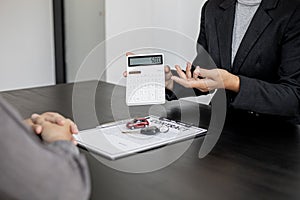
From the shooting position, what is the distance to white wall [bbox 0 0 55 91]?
313 cm

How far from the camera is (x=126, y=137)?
3.43 feet

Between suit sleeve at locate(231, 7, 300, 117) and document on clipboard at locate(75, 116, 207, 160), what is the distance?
24 centimetres

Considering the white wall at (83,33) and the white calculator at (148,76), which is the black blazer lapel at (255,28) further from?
the white wall at (83,33)

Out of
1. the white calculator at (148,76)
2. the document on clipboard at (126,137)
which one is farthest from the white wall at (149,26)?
A: the document on clipboard at (126,137)

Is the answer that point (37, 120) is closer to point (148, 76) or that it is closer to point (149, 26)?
point (148, 76)

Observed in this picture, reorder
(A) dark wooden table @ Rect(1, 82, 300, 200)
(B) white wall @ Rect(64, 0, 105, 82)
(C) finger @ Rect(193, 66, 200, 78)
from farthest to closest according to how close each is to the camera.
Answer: (B) white wall @ Rect(64, 0, 105, 82) → (C) finger @ Rect(193, 66, 200, 78) → (A) dark wooden table @ Rect(1, 82, 300, 200)

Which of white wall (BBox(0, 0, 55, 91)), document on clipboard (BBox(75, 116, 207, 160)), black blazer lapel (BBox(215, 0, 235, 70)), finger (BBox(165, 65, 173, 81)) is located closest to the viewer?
document on clipboard (BBox(75, 116, 207, 160))

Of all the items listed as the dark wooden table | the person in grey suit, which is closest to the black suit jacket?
the dark wooden table

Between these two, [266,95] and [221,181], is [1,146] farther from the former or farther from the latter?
[266,95]

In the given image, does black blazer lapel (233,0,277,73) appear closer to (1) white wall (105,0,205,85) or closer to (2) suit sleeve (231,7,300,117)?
(2) suit sleeve (231,7,300,117)

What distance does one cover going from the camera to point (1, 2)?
10.0ft

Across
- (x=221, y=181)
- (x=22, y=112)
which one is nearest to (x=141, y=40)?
(x=22, y=112)

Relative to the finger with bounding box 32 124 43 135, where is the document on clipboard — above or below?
below

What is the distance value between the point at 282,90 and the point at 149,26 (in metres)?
1.84
